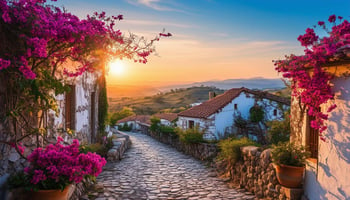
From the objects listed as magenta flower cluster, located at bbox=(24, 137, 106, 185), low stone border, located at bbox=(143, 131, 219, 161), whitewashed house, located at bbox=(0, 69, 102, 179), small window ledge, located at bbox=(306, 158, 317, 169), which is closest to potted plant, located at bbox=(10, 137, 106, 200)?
magenta flower cluster, located at bbox=(24, 137, 106, 185)

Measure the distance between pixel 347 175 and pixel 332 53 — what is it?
1852 mm

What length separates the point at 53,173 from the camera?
12.4 feet

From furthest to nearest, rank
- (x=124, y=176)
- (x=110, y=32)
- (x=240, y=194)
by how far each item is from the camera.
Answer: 1. (x=124, y=176)
2. (x=240, y=194)
3. (x=110, y=32)

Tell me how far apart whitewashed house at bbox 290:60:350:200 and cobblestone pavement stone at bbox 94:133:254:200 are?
2057mm

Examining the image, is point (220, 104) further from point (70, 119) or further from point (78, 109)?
point (70, 119)

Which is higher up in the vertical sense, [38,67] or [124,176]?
[38,67]

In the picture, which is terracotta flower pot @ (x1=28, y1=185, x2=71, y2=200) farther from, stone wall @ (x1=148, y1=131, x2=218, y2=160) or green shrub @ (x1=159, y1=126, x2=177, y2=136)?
green shrub @ (x1=159, y1=126, x2=177, y2=136)

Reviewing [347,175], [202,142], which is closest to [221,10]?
[202,142]

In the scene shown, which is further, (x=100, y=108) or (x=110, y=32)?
(x=100, y=108)

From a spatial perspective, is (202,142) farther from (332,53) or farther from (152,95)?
(152,95)

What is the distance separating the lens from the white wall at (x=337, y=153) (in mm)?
4352

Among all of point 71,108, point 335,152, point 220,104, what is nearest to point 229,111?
point 220,104

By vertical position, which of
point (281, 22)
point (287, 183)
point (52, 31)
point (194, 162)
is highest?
point (281, 22)

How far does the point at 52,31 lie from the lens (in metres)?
3.70
